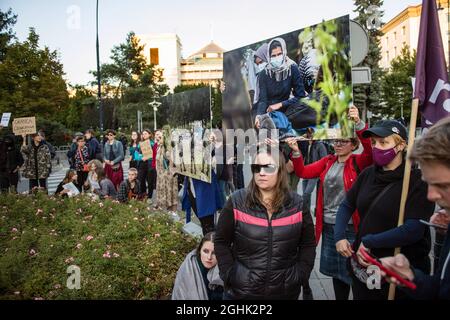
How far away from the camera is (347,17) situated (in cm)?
378

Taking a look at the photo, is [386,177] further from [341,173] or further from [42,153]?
[42,153]

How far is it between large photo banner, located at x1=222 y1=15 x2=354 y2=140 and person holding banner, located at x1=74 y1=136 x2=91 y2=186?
6.28 meters

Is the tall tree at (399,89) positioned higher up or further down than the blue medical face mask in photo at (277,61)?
higher up

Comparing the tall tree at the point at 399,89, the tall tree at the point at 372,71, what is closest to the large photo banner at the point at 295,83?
the tall tree at the point at 372,71

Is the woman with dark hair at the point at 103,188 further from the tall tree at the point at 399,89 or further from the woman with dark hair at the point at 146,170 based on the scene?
the tall tree at the point at 399,89

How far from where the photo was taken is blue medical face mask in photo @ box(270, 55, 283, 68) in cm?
458

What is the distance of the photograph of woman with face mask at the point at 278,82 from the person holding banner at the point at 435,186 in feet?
8.50

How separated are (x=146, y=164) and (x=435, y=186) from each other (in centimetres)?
935

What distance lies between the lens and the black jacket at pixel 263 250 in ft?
8.80

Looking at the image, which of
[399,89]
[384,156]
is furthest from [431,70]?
[399,89]

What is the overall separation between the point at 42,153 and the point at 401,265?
1020 cm

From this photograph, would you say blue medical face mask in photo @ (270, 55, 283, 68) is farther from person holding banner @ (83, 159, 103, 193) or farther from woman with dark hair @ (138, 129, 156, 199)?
woman with dark hair @ (138, 129, 156, 199)

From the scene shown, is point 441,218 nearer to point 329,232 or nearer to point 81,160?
point 329,232
